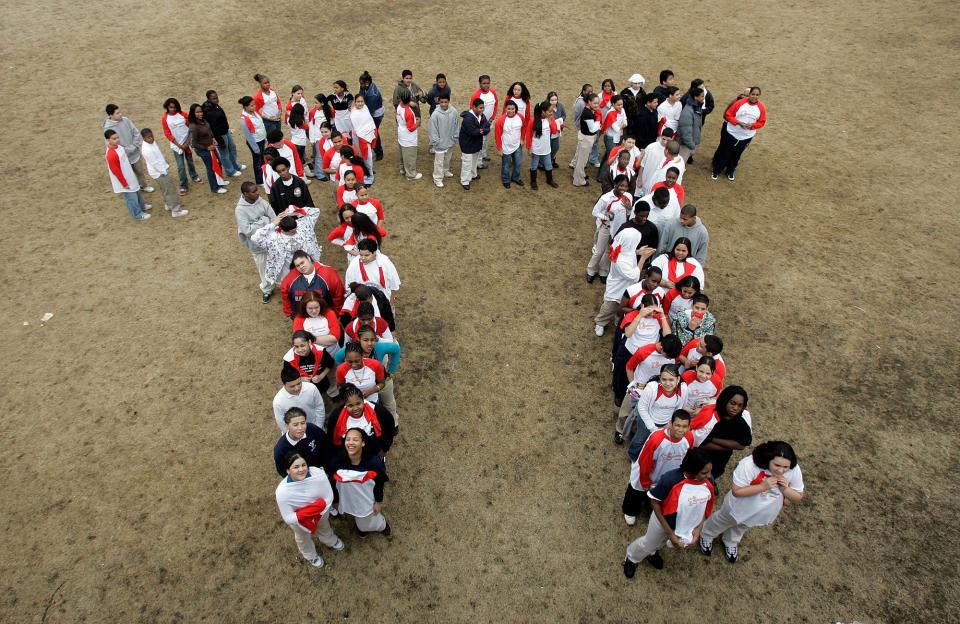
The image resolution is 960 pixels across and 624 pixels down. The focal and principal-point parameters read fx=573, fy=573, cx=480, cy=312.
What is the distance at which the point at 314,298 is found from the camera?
6.36m

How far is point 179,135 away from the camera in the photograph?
10.3m

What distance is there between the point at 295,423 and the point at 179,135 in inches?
301

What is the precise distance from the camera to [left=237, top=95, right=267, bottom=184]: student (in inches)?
410

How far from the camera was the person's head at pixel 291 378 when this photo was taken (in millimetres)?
5375

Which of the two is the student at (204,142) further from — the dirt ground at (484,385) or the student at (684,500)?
the student at (684,500)

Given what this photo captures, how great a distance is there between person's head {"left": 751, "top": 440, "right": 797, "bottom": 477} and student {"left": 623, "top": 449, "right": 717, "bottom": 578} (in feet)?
1.64

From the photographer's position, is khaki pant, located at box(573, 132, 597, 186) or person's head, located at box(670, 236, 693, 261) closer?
person's head, located at box(670, 236, 693, 261)

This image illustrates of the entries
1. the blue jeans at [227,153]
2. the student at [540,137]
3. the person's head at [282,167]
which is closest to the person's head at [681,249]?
→ the student at [540,137]

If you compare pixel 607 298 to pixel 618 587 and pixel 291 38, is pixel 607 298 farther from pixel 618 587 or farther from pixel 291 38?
pixel 291 38

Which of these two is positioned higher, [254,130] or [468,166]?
[254,130]

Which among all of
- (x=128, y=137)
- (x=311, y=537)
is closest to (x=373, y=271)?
(x=311, y=537)

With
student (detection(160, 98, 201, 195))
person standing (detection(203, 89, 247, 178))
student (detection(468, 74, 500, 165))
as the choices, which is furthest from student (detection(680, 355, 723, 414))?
student (detection(160, 98, 201, 195))

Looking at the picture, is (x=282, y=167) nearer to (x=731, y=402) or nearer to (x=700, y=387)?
(x=700, y=387)

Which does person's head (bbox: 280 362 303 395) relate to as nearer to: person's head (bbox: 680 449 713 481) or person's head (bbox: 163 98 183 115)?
person's head (bbox: 680 449 713 481)
